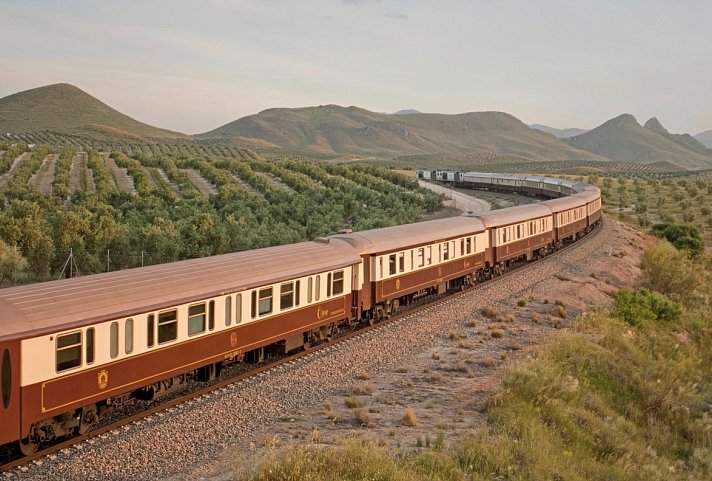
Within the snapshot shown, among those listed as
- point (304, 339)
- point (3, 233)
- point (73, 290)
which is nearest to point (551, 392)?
point (304, 339)

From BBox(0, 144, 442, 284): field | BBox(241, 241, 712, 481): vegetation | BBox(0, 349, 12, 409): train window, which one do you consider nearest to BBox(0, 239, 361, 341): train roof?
BBox(0, 349, 12, 409): train window

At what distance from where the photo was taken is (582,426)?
51.9 ft

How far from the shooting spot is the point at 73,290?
1290 centimetres

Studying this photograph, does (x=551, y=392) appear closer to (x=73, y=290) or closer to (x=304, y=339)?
(x=304, y=339)

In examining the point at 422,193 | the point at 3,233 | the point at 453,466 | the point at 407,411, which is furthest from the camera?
the point at 422,193

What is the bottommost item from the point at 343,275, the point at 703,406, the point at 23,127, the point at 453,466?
the point at 703,406

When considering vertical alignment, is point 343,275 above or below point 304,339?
above

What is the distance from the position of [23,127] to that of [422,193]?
135 m

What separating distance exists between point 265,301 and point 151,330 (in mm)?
3774

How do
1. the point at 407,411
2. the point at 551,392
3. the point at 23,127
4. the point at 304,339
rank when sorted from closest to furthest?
1. the point at 407,411
2. the point at 551,392
3. the point at 304,339
4. the point at 23,127

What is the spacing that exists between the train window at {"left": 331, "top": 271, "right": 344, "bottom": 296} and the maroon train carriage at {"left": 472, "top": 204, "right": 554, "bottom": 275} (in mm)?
12875

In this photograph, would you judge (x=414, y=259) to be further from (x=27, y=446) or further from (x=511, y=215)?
(x=27, y=446)

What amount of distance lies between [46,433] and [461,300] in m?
17.8

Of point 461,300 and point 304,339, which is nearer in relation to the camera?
point 304,339
